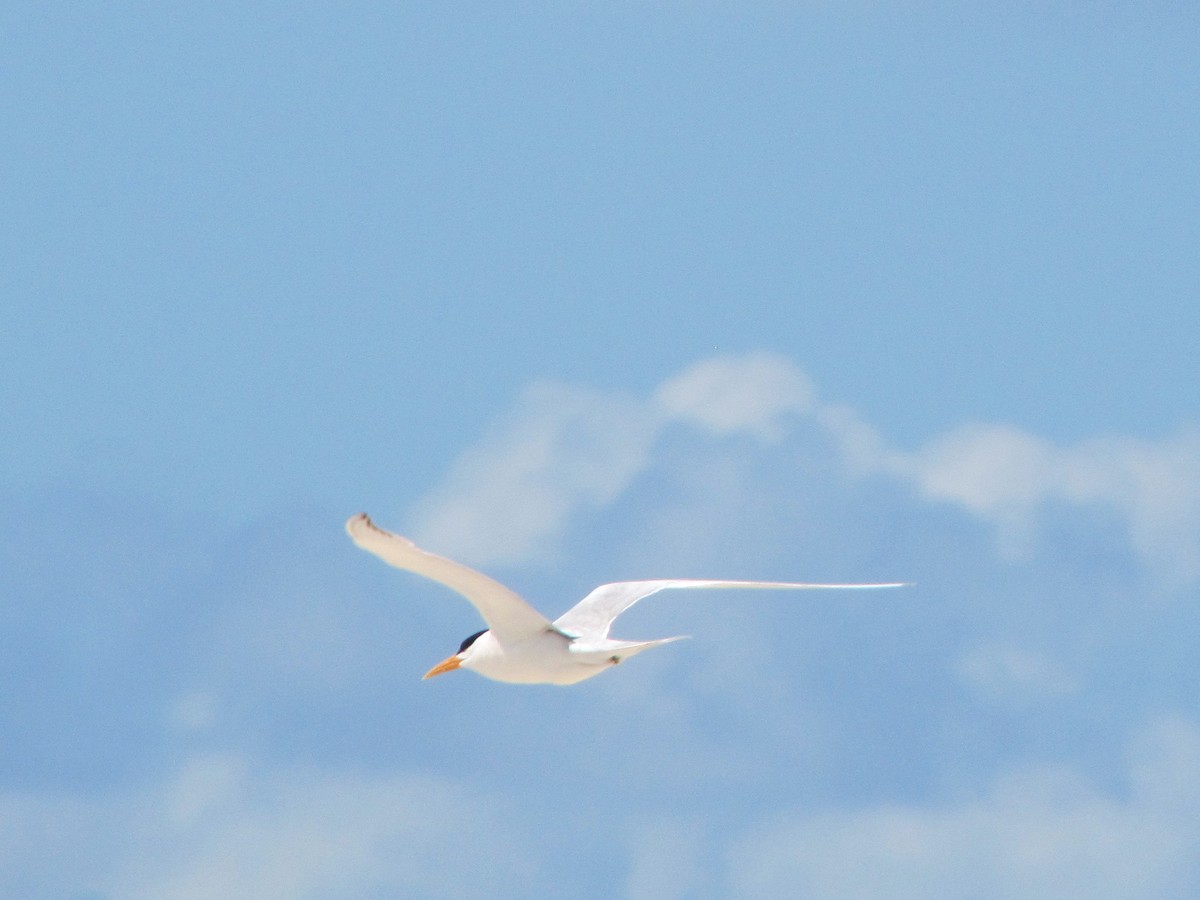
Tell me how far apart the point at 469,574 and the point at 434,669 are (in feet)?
13.3

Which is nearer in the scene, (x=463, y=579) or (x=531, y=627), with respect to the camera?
(x=463, y=579)

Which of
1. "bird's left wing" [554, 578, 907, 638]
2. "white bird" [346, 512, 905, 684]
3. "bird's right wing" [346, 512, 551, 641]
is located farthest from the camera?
"bird's left wing" [554, 578, 907, 638]

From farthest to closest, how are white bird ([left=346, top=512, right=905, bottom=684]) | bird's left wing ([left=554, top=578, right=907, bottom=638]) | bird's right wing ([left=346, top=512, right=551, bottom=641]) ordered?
bird's left wing ([left=554, top=578, right=907, bottom=638]) → white bird ([left=346, top=512, right=905, bottom=684]) → bird's right wing ([left=346, top=512, right=551, bottom=641])

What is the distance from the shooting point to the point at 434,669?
24.4 meters

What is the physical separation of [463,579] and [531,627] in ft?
6.56

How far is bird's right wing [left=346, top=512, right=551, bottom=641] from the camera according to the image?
62.9 feet

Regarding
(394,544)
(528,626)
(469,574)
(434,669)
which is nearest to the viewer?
(394,544)

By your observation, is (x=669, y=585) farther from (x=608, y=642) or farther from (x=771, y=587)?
→ (x=771, y=587)

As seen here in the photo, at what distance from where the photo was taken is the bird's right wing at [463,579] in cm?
1917

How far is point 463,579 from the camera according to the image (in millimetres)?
20953

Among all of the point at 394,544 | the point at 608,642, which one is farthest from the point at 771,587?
the point at 394,544

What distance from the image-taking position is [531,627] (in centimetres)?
2273

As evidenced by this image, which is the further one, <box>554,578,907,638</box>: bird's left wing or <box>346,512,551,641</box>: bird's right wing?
<box>554,578,907,638</box>: bird's left wing

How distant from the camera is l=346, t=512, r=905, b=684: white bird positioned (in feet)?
66.7
